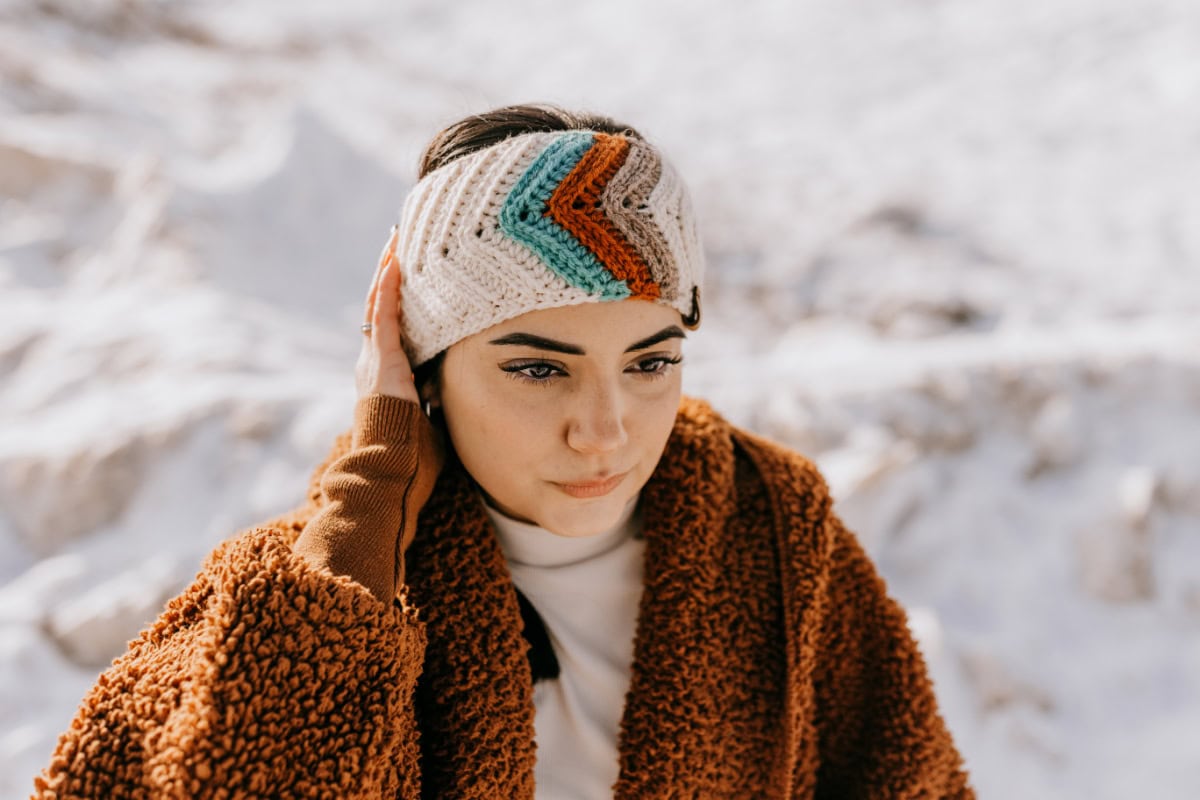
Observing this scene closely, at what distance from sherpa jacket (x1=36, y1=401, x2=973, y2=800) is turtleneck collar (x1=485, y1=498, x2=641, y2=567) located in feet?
0.16

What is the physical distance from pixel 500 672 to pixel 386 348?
0.40 m

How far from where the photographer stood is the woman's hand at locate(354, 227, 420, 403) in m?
1.10

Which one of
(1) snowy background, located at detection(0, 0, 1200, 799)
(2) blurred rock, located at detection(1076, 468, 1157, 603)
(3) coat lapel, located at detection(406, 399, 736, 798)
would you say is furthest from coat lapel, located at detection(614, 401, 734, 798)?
A: (2) blurred rock, located at detection(1076, 468, 1157, 603)

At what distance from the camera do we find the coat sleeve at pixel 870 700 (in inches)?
47.4

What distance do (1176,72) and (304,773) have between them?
4.08 meters

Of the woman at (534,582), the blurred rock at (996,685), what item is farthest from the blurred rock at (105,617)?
the blurred rock at (996,685)

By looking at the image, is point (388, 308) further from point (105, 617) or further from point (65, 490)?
point (65, 490)

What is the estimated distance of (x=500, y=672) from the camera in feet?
3.46

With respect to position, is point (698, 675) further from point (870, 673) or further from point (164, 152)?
point (164, 152)

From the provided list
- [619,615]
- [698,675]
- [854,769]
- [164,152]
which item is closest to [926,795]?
[854,769]

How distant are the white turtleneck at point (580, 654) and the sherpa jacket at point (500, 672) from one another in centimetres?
6

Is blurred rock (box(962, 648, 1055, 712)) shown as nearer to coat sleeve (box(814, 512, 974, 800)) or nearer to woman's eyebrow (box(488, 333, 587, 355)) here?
coat sleeve (box(814, 512, 974, 800))

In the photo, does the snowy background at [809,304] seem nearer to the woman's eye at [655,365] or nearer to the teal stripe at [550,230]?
the teal stripe at [550,230]

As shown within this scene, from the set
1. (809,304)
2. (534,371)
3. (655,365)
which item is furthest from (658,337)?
(809,304)
